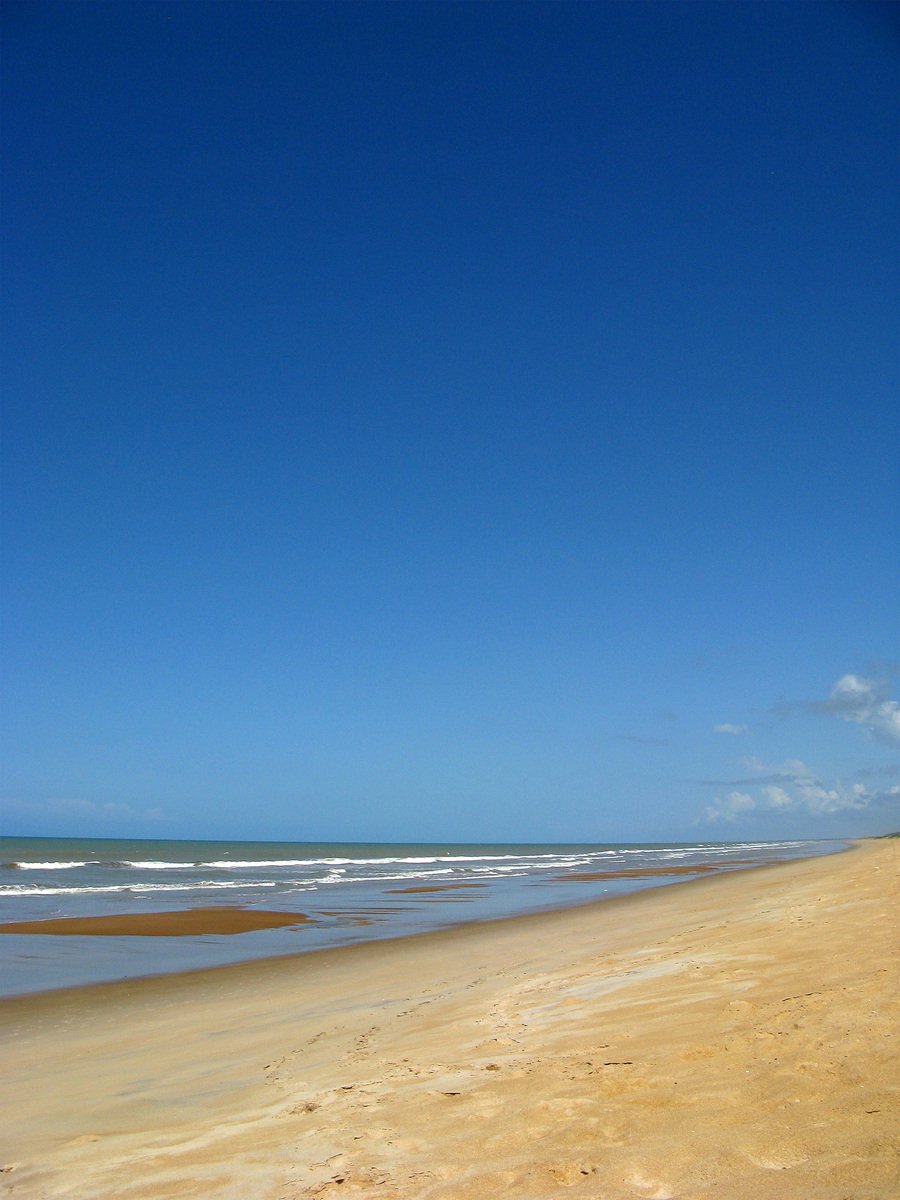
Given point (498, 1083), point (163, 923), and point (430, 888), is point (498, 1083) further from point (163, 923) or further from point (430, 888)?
point (430, 888)

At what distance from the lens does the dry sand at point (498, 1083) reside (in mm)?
A: 4496

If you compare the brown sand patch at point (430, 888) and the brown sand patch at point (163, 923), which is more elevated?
the brown sand patch at point (163, 923)

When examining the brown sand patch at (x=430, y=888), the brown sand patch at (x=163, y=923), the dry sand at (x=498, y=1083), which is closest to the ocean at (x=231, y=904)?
the brown sand patch at (x=430, y=888)

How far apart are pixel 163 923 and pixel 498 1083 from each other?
18.1 m

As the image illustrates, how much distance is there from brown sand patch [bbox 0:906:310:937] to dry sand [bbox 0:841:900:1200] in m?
8.43

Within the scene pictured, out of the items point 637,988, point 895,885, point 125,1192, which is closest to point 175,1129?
point 125,1192

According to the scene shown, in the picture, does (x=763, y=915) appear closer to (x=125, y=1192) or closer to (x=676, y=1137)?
(x=676, y=1137)

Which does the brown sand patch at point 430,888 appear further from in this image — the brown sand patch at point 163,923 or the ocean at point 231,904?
the brown sand patch at point 163,923

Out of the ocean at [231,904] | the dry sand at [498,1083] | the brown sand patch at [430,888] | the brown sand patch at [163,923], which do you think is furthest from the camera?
the brown sand patch at [430,888]

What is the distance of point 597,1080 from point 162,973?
35.1 feet

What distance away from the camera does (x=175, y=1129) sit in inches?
240

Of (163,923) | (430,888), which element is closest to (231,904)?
(163,923)

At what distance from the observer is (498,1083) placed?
6.04 m

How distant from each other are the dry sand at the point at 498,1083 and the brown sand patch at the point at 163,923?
843cm
